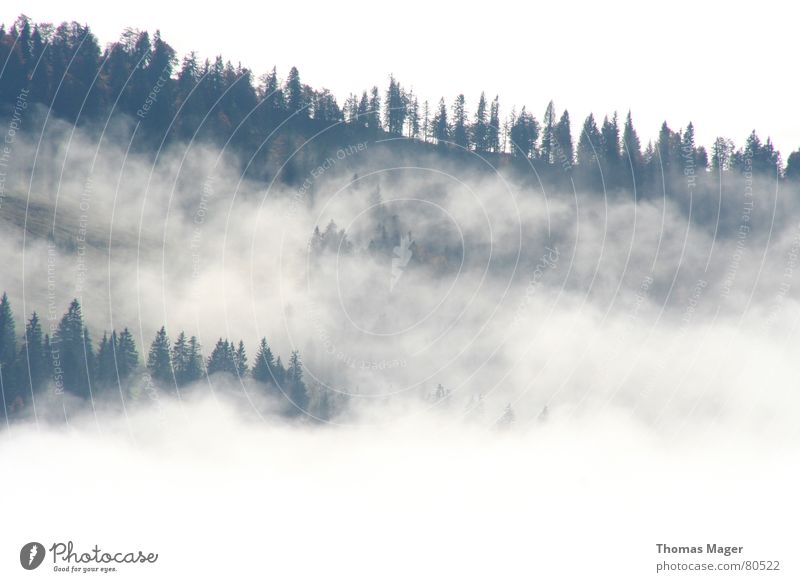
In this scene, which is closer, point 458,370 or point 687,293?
point 458,370

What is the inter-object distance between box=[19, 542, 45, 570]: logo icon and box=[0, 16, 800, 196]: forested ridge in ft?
254

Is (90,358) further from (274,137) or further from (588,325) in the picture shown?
(588,325)

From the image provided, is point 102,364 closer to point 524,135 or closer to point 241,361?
point 241,361

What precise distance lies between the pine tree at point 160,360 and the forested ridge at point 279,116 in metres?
32.2

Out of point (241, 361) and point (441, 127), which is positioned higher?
point (441, 127)

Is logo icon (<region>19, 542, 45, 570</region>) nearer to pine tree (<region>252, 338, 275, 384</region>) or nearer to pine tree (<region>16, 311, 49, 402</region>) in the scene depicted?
pine tree (<region>16, 311, 49, 402</region>)

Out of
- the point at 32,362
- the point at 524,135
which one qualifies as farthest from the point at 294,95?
the point at 32,362

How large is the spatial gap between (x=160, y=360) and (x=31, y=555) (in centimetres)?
4948

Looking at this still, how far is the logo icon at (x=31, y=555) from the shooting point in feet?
224

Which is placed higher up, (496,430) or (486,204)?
(486,204)

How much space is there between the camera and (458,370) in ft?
479

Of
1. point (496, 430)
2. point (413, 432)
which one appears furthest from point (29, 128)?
point (496, 430)

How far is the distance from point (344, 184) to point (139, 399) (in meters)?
43.2

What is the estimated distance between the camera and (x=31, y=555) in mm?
69062
